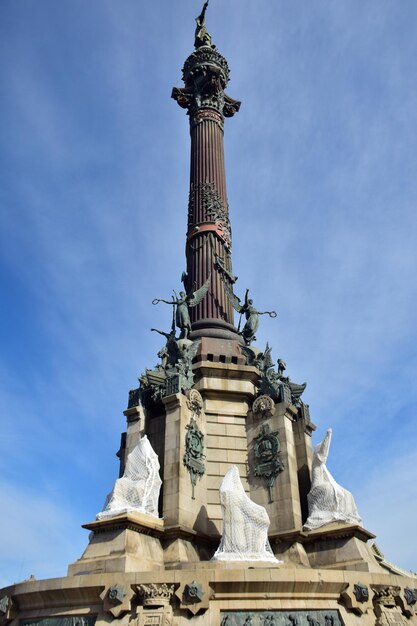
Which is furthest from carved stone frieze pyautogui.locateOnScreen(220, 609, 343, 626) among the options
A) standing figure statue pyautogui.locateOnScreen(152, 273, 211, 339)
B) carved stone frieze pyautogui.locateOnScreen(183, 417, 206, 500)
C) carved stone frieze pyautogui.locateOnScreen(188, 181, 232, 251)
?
carved stone frieze pyautogui.locateOnScreen(188, 181, 232, 251)

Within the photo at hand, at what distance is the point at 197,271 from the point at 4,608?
15073 millimetres

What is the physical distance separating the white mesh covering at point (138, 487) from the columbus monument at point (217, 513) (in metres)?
A: 0.04

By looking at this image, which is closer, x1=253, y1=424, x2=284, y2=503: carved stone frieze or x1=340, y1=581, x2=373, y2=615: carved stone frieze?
x1=340, y1=581, x2=373, y2=615: carved stone frieze

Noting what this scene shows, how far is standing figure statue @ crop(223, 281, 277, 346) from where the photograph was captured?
22.8 meters

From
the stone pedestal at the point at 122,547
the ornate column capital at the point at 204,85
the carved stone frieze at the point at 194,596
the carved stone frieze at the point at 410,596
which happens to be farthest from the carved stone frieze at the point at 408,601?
the ornate column capital at the point at 204,85

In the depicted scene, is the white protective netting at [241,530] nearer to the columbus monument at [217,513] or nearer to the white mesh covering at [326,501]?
the columbus monument at [217,513]

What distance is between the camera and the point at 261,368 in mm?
20828

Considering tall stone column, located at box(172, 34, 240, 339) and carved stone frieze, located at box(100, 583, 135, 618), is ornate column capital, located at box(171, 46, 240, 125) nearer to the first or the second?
tall stone column, located at box(172, 34, 240, 339)

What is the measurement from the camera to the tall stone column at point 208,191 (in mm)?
23531

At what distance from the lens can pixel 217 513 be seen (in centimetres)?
1747

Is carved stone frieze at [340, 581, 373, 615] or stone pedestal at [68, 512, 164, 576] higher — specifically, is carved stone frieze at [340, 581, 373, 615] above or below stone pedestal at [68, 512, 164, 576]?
below

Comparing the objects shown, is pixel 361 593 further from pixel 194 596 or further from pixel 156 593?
pixel 156 593

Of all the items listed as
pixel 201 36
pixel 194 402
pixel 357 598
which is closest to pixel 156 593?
pixel 357 598

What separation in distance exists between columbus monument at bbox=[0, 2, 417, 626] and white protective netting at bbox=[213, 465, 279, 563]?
0.10 feet
